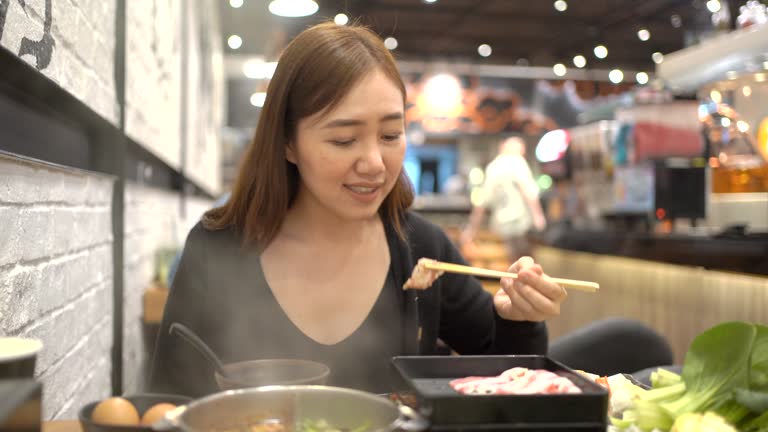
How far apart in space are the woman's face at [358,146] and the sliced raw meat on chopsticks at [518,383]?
0.59 metres

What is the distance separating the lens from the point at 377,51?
161 cm

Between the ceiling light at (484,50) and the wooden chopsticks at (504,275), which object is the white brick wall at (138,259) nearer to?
the wooden chopsticks at (504,275)

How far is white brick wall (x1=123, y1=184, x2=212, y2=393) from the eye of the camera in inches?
112

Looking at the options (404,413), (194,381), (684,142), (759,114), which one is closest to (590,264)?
(684,142)

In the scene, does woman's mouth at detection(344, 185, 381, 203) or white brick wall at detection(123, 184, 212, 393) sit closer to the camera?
woman's mouth at detection(344, 185, 381, 203)

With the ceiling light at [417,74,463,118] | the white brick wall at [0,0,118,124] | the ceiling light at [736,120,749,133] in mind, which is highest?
the ceiling light at [417,74,463,118]

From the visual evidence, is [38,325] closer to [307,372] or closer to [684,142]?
[307,372]

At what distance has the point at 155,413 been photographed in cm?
90

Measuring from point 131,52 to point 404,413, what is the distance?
2054 millimetres

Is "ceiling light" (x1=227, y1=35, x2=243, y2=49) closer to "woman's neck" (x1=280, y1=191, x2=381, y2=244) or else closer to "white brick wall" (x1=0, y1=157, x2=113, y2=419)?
"white brick wall" (x1=0, y1=157, x2=113, y2=419)

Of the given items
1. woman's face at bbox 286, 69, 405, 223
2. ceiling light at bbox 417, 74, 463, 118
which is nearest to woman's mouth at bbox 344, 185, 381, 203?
woman's face at bbox 286, 69, 405, 223

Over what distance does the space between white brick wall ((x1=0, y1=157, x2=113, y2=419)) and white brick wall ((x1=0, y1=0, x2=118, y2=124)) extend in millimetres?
211

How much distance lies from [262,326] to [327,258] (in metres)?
0.24

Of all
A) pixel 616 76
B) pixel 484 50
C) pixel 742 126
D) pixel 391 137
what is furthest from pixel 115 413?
pixel 616 76
